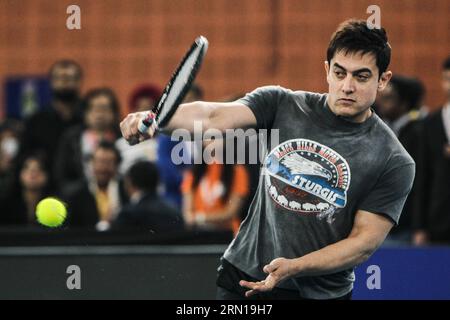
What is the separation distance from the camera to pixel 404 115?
752cm

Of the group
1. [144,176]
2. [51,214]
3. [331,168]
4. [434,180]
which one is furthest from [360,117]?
[144,176]

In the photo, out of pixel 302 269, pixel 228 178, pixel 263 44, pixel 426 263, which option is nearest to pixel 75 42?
pixel 263 44

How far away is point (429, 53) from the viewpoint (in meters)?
9.64

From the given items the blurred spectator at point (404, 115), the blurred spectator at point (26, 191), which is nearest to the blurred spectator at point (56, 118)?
the blurred spectator at point (26, 191)

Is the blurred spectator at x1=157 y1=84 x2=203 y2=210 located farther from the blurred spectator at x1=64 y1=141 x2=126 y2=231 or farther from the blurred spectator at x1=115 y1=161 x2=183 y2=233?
the blurred spectator at x1=115 y1=161 x2=183 y2=233

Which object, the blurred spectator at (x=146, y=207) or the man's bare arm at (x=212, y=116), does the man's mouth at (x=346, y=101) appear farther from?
the blurred spectator at (x=146, y=207)

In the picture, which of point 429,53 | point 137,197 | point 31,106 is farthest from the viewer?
point 31,106

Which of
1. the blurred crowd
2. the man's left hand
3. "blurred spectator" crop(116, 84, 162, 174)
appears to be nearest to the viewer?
the man's left hand

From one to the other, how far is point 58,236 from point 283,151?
262cm

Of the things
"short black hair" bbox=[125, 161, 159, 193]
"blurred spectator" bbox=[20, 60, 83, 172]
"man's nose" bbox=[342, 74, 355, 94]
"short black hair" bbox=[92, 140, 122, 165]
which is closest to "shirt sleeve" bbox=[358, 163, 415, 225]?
"man's nose" bbox=[342, 74, 355, 94]

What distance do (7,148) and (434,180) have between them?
145 inches

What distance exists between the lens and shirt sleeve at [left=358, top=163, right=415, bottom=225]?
14.2ft

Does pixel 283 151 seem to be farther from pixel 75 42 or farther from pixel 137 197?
pixel 75 42

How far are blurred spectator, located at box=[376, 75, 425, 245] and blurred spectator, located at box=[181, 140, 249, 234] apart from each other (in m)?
1.06
